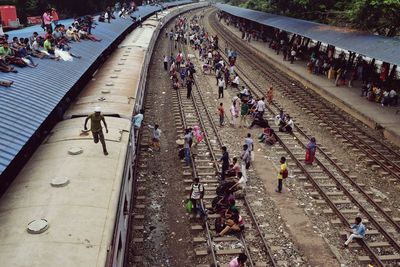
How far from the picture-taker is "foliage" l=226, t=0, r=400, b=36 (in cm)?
2520

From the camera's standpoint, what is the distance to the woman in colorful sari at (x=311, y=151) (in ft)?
51.6

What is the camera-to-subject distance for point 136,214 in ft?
41.2

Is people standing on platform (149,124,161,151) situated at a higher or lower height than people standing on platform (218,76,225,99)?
lower

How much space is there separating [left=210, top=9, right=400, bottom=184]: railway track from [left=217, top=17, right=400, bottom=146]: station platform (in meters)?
0.53

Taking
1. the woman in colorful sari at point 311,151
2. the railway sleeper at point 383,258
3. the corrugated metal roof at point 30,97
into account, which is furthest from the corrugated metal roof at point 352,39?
the corrugated metal roof at point 30,97

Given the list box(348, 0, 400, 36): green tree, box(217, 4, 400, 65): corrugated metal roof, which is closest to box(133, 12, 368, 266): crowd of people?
box(217, 4, 400, 65): corrugated metal roof

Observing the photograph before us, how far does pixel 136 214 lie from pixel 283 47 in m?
29.3

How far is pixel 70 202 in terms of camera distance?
26.1ft

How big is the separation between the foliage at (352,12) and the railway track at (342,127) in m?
6.26

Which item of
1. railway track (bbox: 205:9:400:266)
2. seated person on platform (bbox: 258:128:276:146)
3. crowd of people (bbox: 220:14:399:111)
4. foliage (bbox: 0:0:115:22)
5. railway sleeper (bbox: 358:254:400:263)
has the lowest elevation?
railway sleeper (bbox: 358:254:400:263)

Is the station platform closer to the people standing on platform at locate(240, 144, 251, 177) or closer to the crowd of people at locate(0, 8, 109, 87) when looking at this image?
the people standing on platform at locate(240, 144, 251, 177)

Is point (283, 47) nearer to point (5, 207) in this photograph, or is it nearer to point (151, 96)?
point (151, 96)

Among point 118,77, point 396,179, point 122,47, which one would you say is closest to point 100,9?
point 122,47

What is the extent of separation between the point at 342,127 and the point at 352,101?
406 centimetres
